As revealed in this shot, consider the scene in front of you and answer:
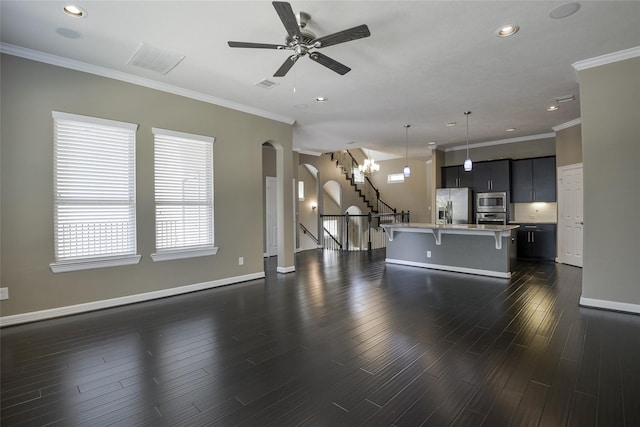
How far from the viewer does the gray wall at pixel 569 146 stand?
671 centimetres

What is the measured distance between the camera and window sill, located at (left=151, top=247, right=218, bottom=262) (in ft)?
15.1

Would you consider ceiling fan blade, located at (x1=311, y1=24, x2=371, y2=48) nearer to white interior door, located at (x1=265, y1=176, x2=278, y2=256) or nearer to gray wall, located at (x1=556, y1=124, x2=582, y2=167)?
white interior door, located at (x1=265, y1=176, x2=278, y2=256)

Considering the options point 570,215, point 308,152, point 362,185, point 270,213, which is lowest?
point 570,215

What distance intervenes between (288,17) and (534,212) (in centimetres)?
853

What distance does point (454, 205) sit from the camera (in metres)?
8.90

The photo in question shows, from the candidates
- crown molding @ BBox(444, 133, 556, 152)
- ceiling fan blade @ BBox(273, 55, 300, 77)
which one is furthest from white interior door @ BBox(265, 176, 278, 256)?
ceiling fan blade @ BBox(273, 55, 300, 77)

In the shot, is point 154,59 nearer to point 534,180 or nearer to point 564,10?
point 564,10

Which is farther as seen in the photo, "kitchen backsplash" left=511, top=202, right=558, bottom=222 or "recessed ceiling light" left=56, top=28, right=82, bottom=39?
"kitchen backsplash" left=511, top=202, right=558, bottom=222

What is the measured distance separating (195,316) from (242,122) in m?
3.51

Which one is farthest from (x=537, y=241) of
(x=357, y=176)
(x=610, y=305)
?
(x=357, y=176)

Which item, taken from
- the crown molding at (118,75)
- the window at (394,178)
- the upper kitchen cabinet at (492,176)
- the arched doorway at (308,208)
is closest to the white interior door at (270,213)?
the arched doorway at (308,208)

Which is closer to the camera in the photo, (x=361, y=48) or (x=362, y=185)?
(x=361, y=48)

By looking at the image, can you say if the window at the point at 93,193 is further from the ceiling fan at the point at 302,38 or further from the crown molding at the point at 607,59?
the crown molding at the point at 607,59

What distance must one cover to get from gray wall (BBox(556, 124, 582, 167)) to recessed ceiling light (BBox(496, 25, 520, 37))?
4839mm
